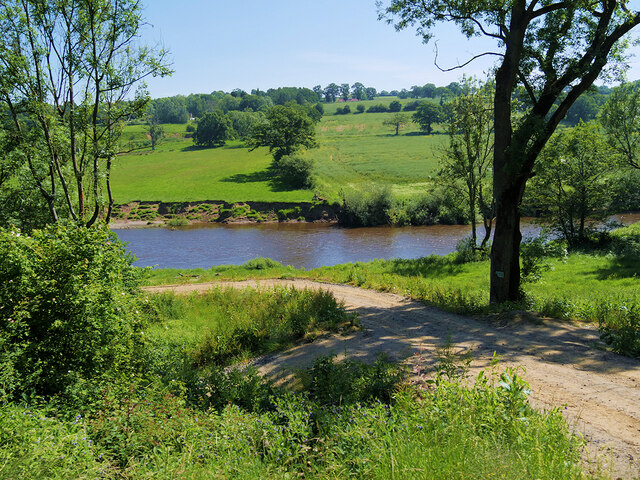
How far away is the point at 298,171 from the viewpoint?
70.2 metres

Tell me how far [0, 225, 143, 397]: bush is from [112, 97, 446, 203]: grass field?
43223 mm

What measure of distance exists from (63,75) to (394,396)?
41.7ft

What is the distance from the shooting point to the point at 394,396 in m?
Answer: 5.86

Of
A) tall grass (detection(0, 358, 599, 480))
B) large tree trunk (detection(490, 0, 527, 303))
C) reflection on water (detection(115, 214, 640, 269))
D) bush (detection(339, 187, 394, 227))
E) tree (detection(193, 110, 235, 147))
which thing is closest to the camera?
tall grass (detection(0, 358, 599, 480))

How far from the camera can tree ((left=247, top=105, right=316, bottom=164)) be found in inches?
3300

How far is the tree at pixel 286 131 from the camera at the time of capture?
83812mm

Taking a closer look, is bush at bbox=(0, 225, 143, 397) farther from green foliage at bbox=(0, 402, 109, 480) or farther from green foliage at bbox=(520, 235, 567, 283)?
green foliage at bbox=(520, 235, 567, 283)

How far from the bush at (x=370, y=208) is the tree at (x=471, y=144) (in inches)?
1081

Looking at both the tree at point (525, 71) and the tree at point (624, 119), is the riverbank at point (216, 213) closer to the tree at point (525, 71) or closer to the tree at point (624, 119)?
the tree at point (624, 119)

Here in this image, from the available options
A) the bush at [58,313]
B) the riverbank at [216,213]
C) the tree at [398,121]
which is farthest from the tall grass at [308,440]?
the tree at [398,121]

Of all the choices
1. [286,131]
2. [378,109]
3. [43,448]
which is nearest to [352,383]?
[43,448]

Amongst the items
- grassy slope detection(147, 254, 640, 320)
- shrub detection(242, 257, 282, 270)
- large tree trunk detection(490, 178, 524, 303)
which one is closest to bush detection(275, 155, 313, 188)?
shrub detection(242, 257, 282, 270)

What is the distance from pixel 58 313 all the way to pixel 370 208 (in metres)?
50.3

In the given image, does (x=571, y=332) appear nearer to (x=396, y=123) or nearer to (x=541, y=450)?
(x=541, y=450)
